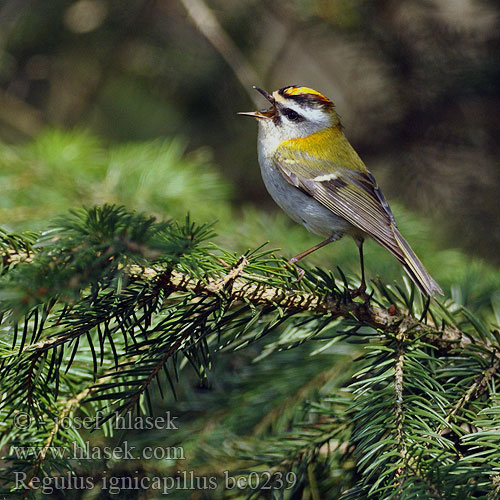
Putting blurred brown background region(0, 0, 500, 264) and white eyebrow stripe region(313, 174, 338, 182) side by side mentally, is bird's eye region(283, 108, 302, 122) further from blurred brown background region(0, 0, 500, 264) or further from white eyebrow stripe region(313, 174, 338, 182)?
blurred brown background region(0, 0, 500, 264)

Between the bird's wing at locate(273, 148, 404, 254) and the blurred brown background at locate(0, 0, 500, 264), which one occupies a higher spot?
the blurred brown background at locate(0, 0, 500, 264)

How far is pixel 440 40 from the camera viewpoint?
7.09 feet

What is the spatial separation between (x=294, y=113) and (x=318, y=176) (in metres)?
0.26

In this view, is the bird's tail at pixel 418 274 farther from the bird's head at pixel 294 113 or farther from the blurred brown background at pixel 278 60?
the blurred brown background at pixel 278 60

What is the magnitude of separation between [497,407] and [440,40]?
1.69m

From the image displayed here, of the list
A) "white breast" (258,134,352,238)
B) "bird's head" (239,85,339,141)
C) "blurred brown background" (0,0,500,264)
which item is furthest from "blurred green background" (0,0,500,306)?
"bird's head" (239,85,339,141)

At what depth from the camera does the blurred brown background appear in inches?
85.6

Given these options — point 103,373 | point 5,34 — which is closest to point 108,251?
point 103,373

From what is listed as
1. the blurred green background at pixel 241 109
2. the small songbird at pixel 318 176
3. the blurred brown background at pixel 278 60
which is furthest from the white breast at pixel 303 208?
the blurred brown background at pixel 278 60

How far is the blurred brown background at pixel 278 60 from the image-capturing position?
2174mm

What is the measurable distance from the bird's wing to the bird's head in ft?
0.37

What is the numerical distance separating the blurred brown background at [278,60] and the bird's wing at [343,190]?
55cm

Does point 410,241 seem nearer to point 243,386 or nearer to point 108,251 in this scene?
point 243,386

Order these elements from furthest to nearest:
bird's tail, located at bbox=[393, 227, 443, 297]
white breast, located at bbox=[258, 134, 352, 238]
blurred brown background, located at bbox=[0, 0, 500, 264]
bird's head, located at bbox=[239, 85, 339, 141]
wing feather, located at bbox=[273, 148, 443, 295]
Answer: blurred brown background, located at bbox=[0, 0, 500, 264] < bird's head, located at bbox=[239, 85, 339, 141] < white breast, located at bbox=[258, 134, 352, 238] < wing feather, located at bbox=[273, 148, 443, 295] < bird's tail, located at bbox=[393, 227, 443, 297]
